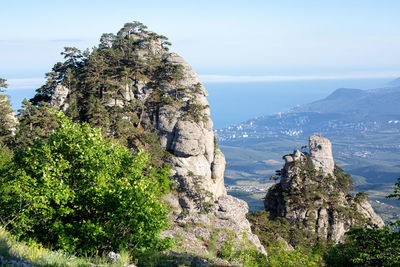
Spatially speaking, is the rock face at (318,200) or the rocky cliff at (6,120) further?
the rock face at (318,200)

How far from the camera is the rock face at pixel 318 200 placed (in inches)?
2778

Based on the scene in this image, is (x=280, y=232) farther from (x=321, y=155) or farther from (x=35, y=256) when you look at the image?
(x=35, y=256)

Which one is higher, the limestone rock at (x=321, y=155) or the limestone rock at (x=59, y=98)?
the limestone rock at (x=59, y=98)

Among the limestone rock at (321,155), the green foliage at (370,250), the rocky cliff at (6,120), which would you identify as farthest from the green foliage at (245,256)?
the limestone rock at (321,155)

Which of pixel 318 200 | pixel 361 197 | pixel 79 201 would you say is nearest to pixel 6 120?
pixel 79 201

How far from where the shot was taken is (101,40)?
258ft

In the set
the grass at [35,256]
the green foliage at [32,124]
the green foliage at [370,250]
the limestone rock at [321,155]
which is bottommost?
the limestone rock at [321,155]

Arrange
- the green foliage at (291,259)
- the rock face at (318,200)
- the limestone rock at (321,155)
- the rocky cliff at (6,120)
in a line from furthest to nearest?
the limestone rock at (321,155) → the rock face at (318,200) → the rocky cliff at (6,120) → the green foliage at (291,259)

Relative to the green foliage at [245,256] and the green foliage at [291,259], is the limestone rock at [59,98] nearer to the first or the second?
the green foliage at [245,256]

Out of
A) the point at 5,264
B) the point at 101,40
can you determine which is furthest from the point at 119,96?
the point at 5,264

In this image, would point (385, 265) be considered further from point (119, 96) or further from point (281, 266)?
point (119, 96)

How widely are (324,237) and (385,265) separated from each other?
175 ft

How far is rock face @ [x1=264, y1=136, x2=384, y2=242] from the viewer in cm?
7056

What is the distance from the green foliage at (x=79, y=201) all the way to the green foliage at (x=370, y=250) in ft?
38.3
